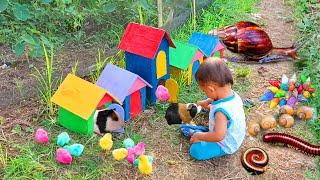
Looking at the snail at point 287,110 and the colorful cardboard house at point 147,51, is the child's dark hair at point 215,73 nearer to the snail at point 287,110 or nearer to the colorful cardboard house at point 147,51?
the colorful cardboard house at point 147,51

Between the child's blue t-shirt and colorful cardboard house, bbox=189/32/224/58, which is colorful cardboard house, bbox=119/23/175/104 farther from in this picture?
the child's blue t-shirt

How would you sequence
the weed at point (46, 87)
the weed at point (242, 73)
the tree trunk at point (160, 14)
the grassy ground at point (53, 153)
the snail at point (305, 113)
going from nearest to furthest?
the grassy ground at point (53, 153), the weed at point (46, 87), the snail at point (305, 113), the weed at point (242, 73), the tree trunk at point (160, 14)

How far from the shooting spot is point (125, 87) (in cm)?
303

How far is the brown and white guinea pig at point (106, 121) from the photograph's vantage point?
2.93 m

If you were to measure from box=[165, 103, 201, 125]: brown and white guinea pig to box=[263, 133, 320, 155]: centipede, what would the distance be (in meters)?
0.46

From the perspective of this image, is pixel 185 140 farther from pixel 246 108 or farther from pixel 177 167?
pixel 246 108

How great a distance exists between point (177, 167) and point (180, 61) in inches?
35.5

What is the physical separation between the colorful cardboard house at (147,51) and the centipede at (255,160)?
0.77 m

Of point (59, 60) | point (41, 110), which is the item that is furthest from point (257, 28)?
point (41, 110)

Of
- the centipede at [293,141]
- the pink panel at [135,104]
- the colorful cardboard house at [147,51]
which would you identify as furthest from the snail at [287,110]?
the pink panel at [135,104]

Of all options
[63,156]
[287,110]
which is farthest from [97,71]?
[287,110]

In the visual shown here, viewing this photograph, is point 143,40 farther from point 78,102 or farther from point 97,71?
point 78,102

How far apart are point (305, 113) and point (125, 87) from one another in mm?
1167

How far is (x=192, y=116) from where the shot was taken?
10.1 ft
